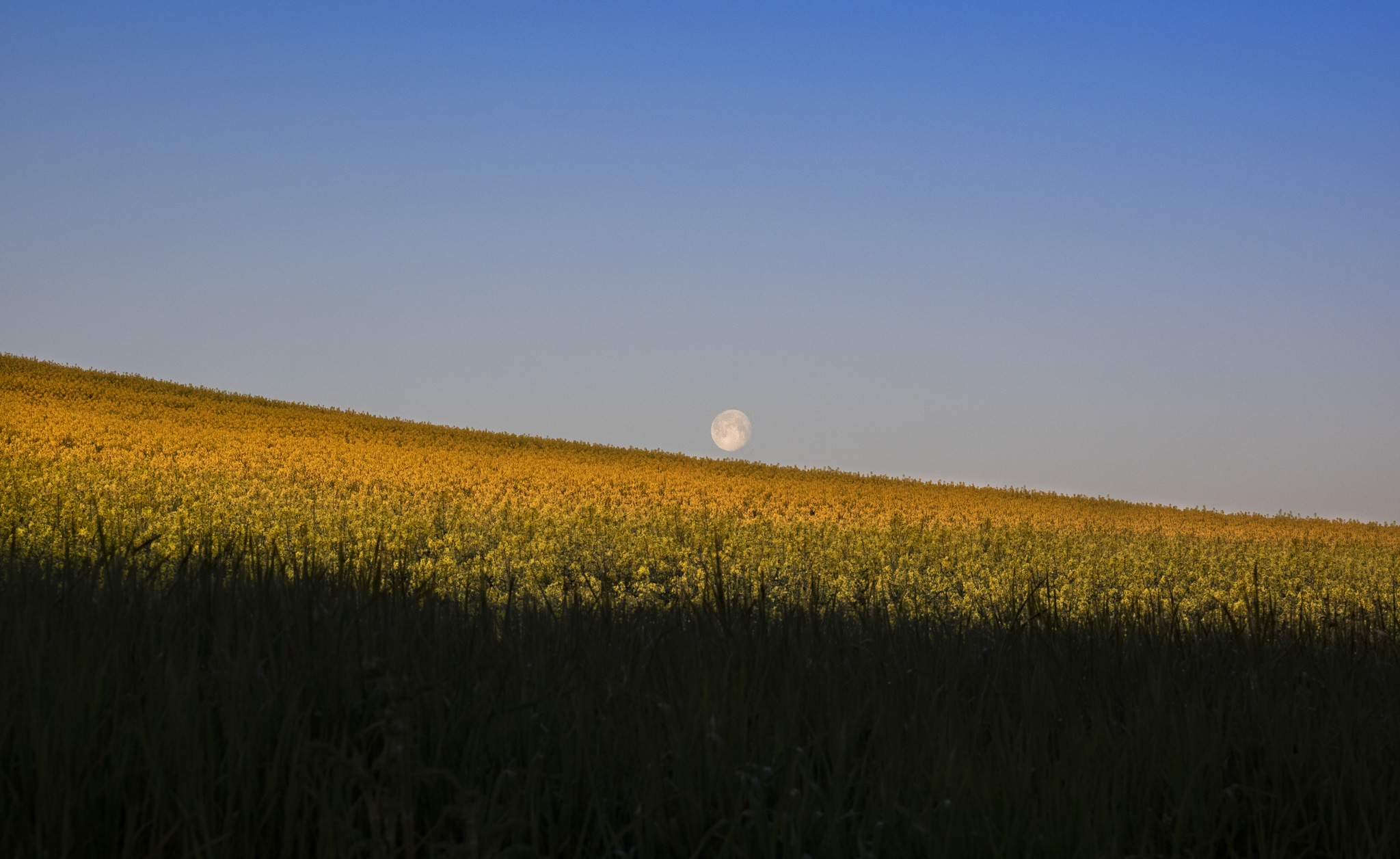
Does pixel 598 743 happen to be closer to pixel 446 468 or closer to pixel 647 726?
pixel 647 726

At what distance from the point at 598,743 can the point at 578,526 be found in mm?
13737

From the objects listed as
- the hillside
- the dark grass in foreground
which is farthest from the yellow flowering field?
the dark grass in foreground

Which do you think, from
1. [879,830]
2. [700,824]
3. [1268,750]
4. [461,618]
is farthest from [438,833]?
[1268,750]

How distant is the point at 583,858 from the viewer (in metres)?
1.80

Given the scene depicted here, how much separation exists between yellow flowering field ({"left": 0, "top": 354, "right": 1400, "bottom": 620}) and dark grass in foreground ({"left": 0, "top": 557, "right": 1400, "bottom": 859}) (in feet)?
1.33

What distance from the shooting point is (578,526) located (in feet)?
51.1

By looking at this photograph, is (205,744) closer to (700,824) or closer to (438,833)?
(438,833)

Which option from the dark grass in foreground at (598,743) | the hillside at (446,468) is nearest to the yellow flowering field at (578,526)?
the hillside at (446,468)

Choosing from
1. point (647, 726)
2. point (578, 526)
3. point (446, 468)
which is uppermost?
point (647, 726)

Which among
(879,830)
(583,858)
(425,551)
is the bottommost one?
(425,551)

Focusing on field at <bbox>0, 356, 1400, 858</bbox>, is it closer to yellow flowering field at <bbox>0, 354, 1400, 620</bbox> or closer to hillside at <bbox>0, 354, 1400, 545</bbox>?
yellow flowering field at <bbox>0, 354, 1400, 620</bbox>

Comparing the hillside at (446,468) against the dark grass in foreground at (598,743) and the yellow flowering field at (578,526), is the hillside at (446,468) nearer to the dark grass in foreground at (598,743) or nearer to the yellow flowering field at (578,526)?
the yellow flowering field at (578,526)

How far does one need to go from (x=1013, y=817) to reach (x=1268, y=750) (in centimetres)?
112

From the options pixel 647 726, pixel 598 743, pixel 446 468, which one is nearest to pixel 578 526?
pixel 446 468
